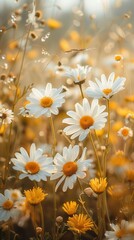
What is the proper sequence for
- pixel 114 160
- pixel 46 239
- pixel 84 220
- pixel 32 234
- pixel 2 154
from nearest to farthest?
pixel 84 220 → pixel 46 239 → pixel 114 160 → pixel 32 234 → pixel 2 154

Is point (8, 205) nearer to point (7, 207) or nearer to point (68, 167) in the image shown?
point (7, 207)

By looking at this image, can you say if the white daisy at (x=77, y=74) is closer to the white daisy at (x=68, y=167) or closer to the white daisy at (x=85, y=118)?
the white daisy at (x=85, y=118)

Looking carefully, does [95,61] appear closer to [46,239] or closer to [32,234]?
[32,234]

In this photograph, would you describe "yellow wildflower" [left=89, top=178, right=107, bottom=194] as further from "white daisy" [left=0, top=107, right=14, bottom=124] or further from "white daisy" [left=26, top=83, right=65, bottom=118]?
"white daisy" [left=0, top=107, right=14, bottom=124]

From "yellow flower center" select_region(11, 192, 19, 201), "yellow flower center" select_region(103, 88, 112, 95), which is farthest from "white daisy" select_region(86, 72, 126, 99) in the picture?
"yellow flower center" select_region(11, 192, 19, 201)

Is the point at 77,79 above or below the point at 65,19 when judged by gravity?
below

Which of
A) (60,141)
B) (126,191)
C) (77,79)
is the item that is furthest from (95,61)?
(126,191)

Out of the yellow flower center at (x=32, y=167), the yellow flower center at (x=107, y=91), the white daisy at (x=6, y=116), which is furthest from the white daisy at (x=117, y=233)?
the white daisy at (x=6, y=116)
